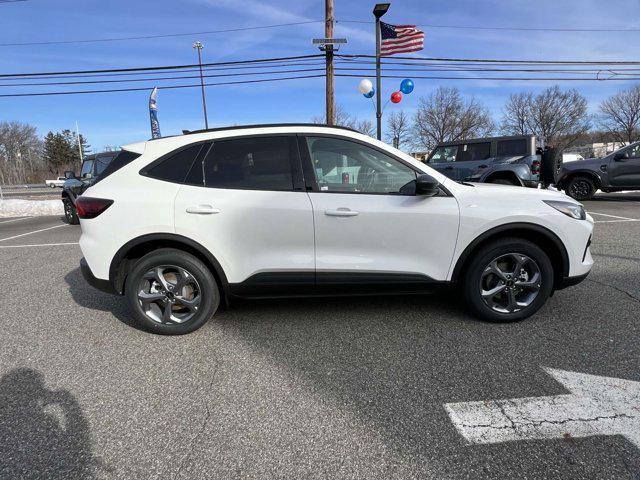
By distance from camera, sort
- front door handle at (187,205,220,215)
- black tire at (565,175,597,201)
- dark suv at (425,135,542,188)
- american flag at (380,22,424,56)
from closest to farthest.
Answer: front door handle at (187,205,220,215), dark suv at (425,135,542,188), black tire at (565,175,597,201), american flag at (380,22,424,56)

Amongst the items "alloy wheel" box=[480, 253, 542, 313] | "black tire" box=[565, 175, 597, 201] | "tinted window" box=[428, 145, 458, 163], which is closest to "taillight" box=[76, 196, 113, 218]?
"alloy wheel" box=[480, 253, 542, 313]

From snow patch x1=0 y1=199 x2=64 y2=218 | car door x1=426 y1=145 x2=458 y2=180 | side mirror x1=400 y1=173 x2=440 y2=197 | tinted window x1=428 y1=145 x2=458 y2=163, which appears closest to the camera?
side mirror x1=400 y1=173 x2=440 y2=197

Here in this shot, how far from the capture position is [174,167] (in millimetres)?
Result: 3314

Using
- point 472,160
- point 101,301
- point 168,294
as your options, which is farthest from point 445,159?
point 168,294

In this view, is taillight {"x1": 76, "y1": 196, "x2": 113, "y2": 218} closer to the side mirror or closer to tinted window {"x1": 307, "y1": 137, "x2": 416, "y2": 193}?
tinted window {"x1": 307, "y1": 137, "x2": 416, "y2": 193}

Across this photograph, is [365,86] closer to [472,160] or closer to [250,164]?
[472,160]

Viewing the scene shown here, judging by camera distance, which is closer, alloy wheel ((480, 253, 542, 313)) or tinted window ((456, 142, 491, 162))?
alloy wheel ((480, 253, 542, 313))

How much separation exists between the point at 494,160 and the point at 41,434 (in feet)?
37.6

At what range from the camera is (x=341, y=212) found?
3191mm

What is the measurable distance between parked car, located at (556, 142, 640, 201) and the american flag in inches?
250

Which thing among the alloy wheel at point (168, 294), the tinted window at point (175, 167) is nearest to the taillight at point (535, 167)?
the tinted window at point (175, 167)

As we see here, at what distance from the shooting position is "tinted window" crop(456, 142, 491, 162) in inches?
447

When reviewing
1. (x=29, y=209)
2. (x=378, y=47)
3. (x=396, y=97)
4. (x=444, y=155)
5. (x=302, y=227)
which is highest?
(x=378, y=47)

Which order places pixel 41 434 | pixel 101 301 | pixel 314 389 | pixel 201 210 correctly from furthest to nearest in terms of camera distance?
pixel 101 301 → pixel 201 210 → pixel 314 389 → pixel 41 434
